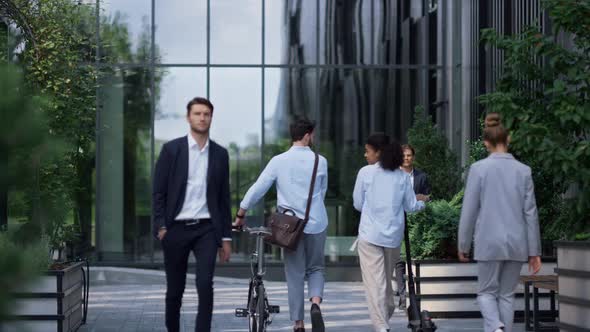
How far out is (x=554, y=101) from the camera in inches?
320

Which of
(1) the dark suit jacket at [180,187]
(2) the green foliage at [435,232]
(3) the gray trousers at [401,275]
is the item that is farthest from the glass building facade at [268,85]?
(1) the dark suit jacket at [180,187]

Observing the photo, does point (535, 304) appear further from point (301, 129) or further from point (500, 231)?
point (500, 231)

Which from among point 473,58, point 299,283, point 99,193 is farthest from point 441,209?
point 99,193

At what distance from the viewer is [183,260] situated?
A: 24.8 feet

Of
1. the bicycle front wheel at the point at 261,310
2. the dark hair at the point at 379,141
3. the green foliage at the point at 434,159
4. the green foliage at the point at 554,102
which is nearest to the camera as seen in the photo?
the green foliage at the point at 554,102

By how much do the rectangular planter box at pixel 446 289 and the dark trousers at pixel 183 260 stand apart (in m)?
4.81

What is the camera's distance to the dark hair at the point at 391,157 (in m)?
9.16

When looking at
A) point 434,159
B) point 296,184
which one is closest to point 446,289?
point 296,184

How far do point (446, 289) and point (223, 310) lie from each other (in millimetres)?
3067

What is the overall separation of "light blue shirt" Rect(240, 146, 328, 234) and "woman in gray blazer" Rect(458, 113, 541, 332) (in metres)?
1.86

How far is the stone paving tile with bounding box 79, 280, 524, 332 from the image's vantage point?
1131 centimetres

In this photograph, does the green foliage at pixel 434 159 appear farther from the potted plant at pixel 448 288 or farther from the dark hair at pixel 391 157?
the dark hair at pixel 391 157

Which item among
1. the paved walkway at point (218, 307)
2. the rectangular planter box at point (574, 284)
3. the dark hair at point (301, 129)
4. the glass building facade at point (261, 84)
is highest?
the glass building facade at point (261, 84)

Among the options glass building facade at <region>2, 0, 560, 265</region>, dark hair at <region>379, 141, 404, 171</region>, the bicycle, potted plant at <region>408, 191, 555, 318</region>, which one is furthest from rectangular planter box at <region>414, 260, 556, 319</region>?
glass building facade at <region>2, 0, 560, 265</region>
